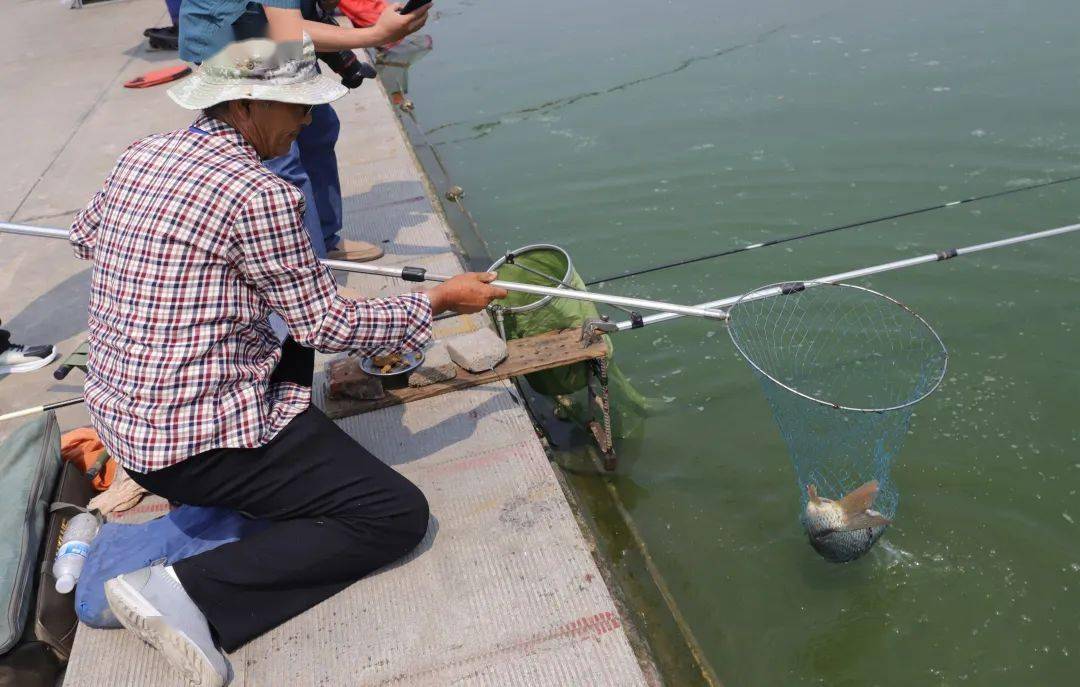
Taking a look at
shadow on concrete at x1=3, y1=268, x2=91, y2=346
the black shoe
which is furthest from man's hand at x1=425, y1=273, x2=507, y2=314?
the black shoe

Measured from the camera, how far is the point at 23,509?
2.93 meters

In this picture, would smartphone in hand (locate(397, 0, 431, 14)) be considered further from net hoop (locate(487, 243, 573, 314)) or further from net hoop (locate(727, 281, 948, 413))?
net hoop (locate(727, 281, 948, 413))

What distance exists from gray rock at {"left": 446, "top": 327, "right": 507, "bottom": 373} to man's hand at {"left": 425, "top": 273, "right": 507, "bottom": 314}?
0.74 m

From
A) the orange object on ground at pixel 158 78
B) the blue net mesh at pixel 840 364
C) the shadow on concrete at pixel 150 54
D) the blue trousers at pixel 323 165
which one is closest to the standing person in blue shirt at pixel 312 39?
the blue trousers at pixel 323 165

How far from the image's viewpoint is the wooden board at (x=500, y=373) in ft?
11.9

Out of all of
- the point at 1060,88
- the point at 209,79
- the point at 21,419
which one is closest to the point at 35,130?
the point at 21,419

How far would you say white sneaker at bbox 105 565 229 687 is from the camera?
8.04 feet

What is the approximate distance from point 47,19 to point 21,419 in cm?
1238

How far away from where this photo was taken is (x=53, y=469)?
3.21 meters

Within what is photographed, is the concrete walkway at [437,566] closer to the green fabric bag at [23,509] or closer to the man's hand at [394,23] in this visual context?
the green fabric bag at [23,509]

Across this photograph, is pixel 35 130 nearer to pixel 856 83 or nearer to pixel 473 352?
pixel 473 352

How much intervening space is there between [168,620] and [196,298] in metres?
0.98

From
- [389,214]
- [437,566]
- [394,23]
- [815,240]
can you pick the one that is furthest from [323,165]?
[815,240]

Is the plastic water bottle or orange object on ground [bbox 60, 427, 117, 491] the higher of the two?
the plastic water bottle
